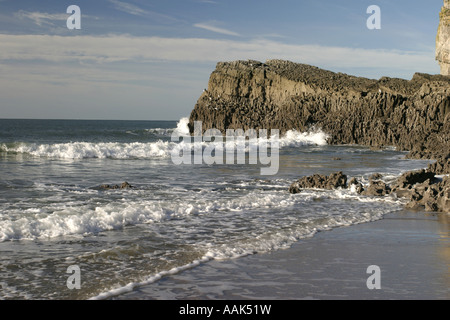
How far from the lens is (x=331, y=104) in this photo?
156 ft

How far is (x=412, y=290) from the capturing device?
5371mm

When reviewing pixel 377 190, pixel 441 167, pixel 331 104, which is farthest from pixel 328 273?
pixel 331 104

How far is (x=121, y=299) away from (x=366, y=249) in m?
3.88

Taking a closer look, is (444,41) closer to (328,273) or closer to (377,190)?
(377,190)

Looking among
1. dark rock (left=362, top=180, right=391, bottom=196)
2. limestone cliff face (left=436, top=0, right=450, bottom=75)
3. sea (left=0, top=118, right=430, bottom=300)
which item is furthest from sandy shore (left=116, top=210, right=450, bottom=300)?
limestone cliff face (left=436, top=0, right=450, bottom=75)

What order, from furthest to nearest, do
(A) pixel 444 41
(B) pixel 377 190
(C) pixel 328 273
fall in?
(A) pixel 444 41
(B) pixel 377 190
(C) pixel 328 273

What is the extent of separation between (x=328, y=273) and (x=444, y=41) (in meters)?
63.5

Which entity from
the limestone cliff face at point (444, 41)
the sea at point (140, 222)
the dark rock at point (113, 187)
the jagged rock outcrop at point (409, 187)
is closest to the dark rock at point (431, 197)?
the jagged rock outcrop at point (409, 187)

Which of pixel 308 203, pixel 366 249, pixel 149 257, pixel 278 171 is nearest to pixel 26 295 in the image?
pixel 149 257

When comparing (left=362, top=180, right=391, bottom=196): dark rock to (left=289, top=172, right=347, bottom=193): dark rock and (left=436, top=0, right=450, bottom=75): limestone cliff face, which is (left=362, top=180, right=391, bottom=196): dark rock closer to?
(left=289, top=172, right=347, bottom=193): dark rock

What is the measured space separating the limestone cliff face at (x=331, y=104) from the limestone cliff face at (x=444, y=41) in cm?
1097

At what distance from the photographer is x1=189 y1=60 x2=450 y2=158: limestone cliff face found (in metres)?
37.2

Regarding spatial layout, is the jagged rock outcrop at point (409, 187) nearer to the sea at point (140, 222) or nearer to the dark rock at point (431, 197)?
the dark rock at point (431, 197)

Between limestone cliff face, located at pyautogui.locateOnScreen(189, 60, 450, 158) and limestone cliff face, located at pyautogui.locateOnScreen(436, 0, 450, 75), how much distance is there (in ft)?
36.0
